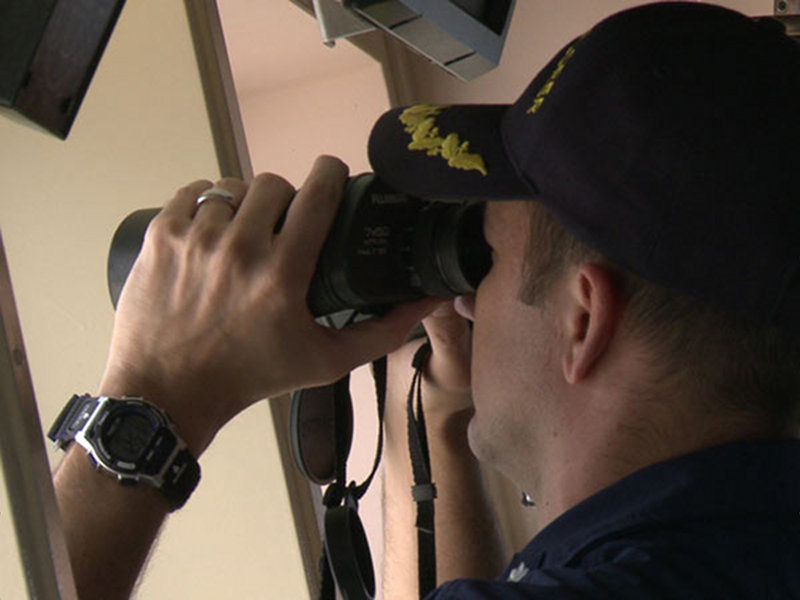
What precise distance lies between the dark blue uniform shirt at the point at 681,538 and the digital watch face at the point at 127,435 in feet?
0.71

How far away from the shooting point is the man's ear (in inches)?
27.4

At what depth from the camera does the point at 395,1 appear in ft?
2.33

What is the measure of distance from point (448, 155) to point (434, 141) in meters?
0.02

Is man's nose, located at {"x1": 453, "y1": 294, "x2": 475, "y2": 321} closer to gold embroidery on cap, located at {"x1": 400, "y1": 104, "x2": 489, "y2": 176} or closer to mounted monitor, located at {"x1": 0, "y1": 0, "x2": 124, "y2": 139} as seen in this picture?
gold embroidery on cap, located at {"x1": 400, "y1": 104, "x2": 489, "y2": 176}

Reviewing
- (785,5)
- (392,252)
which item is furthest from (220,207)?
(785,5)

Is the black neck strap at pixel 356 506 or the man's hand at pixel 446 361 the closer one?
the black neck strap at pixel 356 506

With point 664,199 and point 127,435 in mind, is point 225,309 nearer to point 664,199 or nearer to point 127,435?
point 127,435

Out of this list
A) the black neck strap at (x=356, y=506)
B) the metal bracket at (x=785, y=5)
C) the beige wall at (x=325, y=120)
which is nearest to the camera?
the black neck strap at (x=356, y=506)

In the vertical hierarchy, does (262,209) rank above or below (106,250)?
above

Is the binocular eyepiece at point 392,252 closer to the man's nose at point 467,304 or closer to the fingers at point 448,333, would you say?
the man's nose at point 467,304

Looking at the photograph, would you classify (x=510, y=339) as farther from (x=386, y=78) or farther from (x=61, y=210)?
(x=386, y=78)

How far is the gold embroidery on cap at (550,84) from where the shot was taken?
2.33 ft

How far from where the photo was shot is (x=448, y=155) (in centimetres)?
77

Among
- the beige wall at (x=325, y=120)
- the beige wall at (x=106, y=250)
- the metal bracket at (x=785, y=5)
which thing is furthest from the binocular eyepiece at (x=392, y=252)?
the beige wall at (x=325, y=120)
